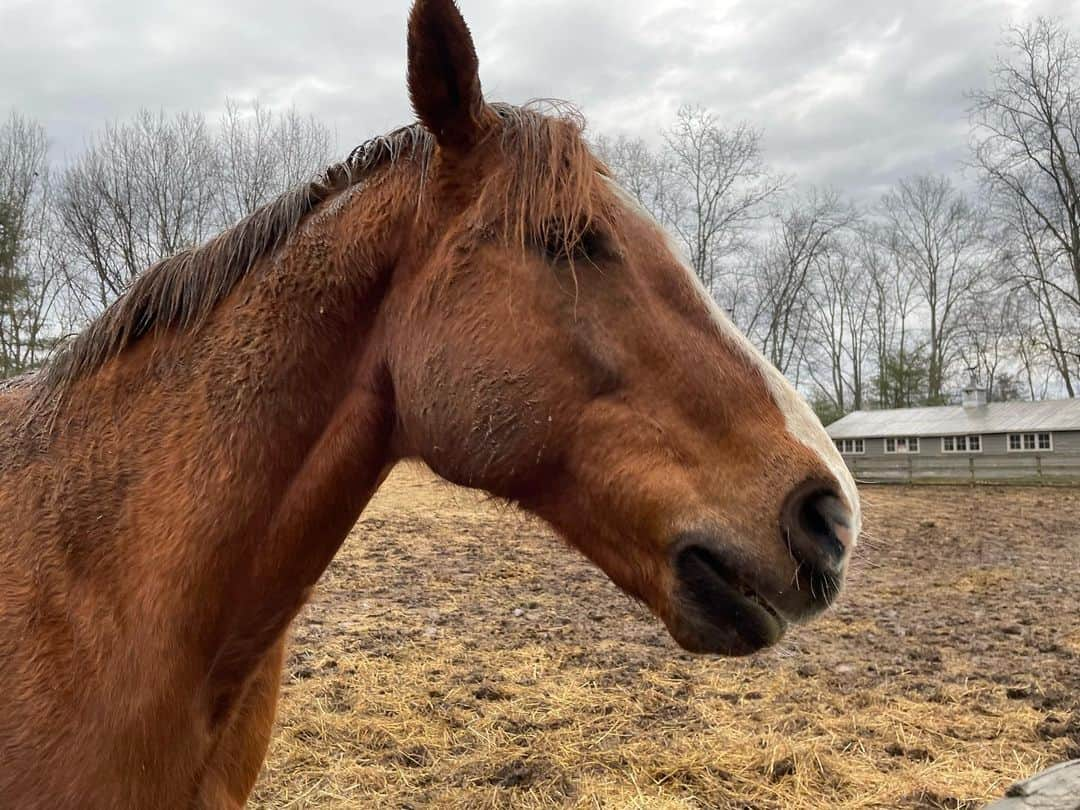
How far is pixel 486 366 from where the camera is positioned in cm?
169

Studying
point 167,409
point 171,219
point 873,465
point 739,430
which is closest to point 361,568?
point 167,409

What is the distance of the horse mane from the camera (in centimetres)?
180

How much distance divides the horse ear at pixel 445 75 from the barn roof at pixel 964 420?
30.9 m

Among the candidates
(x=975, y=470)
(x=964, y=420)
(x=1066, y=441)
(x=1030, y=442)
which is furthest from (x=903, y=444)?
(x=975, y=470)

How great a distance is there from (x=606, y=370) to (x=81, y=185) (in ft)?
81.6

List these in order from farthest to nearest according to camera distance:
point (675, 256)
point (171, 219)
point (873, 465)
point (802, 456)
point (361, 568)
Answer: point (873, 465) → point (171, 219) → point (361, 568) → point (675, 256) → point (802, 456)

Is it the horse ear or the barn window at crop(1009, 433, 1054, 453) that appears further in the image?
the barn window at crop(1009, 433, 1054, 453)

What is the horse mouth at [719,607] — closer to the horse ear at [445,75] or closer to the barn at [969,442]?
the horse ear at [445,75]

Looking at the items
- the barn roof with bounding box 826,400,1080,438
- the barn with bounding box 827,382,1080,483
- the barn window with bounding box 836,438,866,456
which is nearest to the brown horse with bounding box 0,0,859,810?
the barn with bounding box 827,382,1080,483

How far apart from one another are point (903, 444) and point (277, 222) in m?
39.5

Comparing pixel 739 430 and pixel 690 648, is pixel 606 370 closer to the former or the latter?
pixel 739 430

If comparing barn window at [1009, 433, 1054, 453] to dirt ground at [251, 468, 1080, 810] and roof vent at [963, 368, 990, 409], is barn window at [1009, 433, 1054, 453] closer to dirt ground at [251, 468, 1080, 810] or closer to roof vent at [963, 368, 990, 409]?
roof vent at [963, 368, 990, 409]

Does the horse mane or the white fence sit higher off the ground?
the horse mane

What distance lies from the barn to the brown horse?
2759cm
